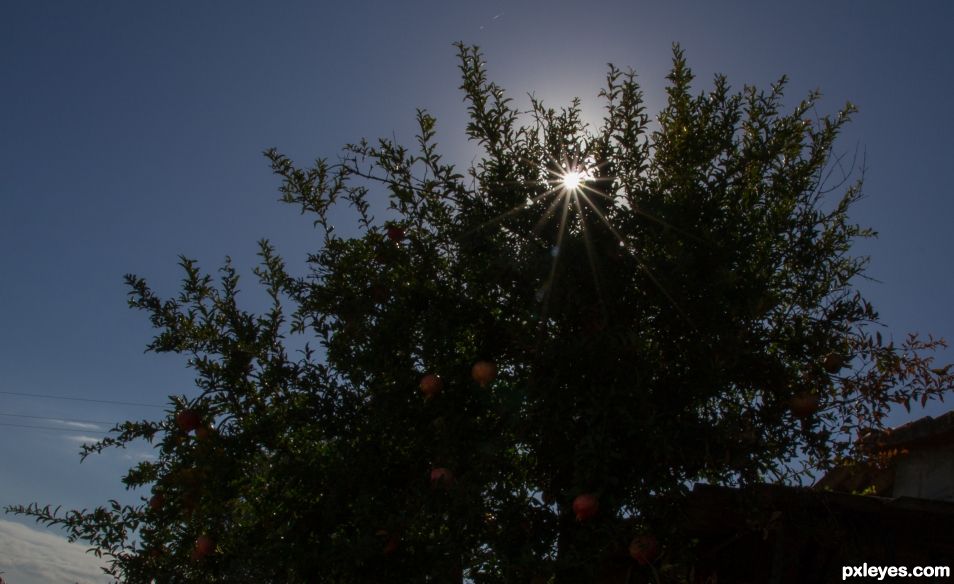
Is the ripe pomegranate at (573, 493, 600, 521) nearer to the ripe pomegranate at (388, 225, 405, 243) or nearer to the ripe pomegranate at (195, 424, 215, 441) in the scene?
the ripe pomegranate at (388, 225, 405, 243)

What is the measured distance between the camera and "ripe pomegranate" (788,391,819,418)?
15.3ft

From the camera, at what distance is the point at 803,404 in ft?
15.3

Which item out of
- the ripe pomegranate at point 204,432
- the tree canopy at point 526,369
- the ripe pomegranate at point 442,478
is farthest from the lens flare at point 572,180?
the ripe pomegranate at point 204,432

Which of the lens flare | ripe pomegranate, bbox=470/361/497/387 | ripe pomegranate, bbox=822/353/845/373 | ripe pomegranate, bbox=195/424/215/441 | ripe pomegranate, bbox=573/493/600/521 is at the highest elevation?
the lens flare

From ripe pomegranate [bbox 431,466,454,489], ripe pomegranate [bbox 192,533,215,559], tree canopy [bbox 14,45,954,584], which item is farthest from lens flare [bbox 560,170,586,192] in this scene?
ripe pomegranate [bbox 192,533,215,559]

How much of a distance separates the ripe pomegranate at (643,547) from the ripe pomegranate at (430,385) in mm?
1624

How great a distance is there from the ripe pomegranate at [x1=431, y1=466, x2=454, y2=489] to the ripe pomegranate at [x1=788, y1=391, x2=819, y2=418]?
2337 millimetres

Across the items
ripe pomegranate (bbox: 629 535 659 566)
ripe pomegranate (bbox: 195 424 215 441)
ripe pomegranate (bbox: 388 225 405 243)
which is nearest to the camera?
ripe pomegranate (bbox: 629 535 659 566)

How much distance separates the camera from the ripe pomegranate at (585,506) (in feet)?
Result: 13.7

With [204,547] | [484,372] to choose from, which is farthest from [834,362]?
[204,547]

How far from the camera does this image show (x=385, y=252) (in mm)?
5723

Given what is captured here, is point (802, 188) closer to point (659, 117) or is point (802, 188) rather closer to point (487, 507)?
point (659, 117)

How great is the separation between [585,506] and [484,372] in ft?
3.80

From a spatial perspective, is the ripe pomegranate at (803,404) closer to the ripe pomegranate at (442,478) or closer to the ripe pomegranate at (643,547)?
the ripe pomegranate at (643,547)
